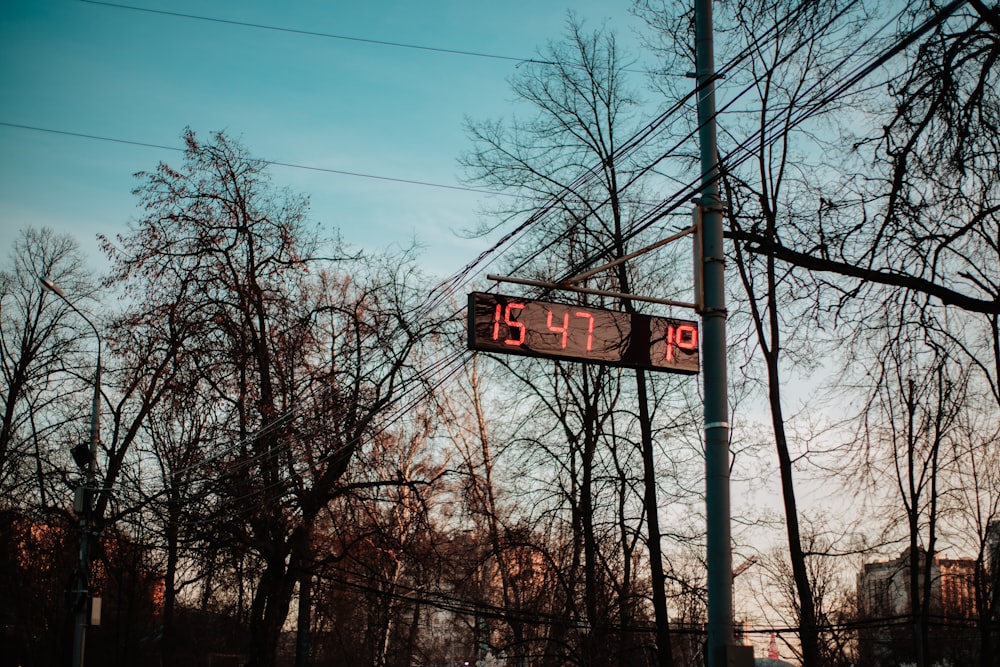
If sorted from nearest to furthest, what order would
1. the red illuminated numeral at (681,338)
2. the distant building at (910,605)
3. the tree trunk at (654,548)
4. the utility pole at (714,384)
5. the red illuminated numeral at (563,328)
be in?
the utility pole at (714,384) < the red illuminated numeral at (563,328) < the red illuminated numeral at (681,338) < the tree trunk at (654,548) < the distant building at (910,605)

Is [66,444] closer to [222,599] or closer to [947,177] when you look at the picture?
[222,599]

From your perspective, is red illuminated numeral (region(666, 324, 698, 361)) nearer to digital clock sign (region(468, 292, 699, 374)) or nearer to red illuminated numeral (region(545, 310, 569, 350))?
digital clock sign (region(468, 292, 699, 374))

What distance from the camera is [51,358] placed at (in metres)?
33.8

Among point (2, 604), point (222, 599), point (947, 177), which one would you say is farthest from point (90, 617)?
point (2, 604)

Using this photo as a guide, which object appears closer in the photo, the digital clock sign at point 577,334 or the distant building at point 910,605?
the digital clock sign at point 577,334


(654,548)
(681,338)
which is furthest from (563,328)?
(654,548)

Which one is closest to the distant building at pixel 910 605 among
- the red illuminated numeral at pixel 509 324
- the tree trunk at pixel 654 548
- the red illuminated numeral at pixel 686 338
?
the tree trunk at pixel 654 548

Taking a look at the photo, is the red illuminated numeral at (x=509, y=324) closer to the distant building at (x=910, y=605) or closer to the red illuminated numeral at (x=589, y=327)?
the red illuminated numeral at (x=589, y=327)

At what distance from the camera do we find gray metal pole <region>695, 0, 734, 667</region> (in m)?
7.73

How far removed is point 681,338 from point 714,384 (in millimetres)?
483

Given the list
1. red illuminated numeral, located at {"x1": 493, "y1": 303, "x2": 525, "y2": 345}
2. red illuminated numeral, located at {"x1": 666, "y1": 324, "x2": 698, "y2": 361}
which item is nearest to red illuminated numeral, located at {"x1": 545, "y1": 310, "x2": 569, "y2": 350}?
red illuminated numeral, located at {"x1": 493, "y1": 303, "x2": 525, "y2": 345}

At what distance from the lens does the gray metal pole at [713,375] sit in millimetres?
7734

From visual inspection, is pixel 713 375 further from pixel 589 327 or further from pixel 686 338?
pixel 589 327

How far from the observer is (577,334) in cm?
Answer: 797
